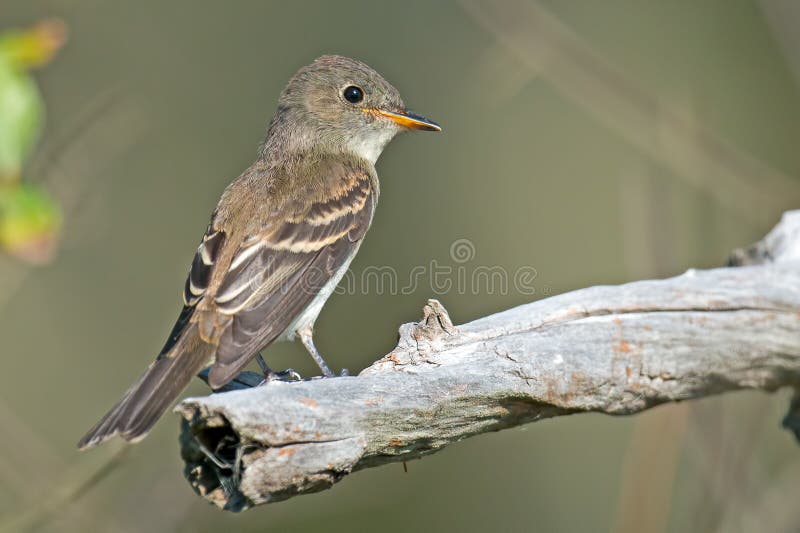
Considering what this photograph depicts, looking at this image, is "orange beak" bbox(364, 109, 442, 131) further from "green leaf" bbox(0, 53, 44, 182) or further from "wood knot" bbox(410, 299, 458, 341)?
"green leaf" bbox(0, 53, 44, 182)

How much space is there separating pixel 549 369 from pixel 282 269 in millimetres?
1796

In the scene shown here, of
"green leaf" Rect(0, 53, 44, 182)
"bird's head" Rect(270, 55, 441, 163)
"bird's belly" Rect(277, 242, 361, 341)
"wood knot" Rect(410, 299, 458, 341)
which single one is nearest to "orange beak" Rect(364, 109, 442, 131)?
"bird's head" Rect(270, 55, 441, 163)

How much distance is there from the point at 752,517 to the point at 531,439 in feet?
13.3

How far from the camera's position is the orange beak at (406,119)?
19.7 ft

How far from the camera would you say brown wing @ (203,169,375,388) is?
4.44 m

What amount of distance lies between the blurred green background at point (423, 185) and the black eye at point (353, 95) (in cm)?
88

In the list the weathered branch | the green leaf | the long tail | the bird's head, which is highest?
the bird's head

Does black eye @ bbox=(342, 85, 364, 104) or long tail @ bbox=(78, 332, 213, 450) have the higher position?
black eye @ bbox=(342, 85, 364, 104)

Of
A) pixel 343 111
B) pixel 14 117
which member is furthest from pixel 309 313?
pixel 14 117

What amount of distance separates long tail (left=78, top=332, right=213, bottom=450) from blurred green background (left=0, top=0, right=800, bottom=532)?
1270mm

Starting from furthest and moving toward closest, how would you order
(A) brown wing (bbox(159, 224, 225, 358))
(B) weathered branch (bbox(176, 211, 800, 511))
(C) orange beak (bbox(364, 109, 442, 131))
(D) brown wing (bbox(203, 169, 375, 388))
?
(C) orange beak (bbox(364, 109, 442, 131))
(A) brown wing (bbox(159, 224, 225, 358))
(D) brown wing (bbox(203, 169, 375, 388))
(B) weathered branch (bbox(176, 211, 800, 511))

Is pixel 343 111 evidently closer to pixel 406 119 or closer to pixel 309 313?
pixel 406 119

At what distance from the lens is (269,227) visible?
200 inches

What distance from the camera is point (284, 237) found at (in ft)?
16.7
